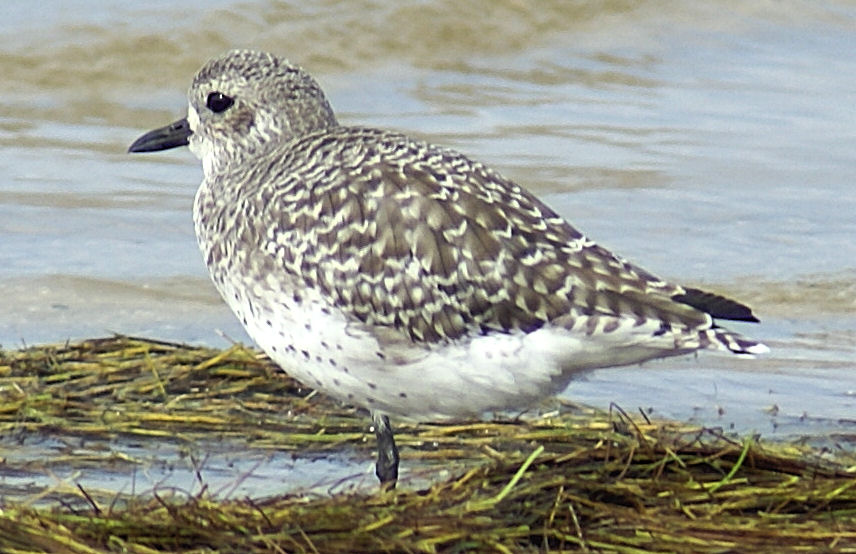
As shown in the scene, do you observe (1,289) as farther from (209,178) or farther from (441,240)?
(441,240)

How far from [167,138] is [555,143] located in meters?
4.20

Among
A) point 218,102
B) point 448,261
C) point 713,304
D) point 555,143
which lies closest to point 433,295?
point 448,261

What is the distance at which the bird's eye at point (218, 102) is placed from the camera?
5.66 m

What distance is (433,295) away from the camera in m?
4.78

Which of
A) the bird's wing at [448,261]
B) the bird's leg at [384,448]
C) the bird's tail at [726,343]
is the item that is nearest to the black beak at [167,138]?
the bird's wing at [448,261]

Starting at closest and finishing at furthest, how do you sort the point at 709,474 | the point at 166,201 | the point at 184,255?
the point at 709,474
the point at 184,255
the point at 166,201

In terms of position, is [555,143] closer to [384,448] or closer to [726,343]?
[384,448]

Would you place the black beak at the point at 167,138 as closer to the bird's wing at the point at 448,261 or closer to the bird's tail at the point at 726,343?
the bird's wing at the point at 448,261

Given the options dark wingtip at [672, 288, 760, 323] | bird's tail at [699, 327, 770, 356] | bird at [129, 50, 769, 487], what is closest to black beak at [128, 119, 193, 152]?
bird at [129, 50, 769, 487]

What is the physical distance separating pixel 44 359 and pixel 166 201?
8.64ft

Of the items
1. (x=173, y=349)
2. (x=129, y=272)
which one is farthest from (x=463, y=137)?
(x=173, y=349)

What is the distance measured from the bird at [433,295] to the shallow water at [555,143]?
119 centimetres

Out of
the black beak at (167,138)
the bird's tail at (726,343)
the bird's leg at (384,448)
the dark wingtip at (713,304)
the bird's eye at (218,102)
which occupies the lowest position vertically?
the bird's leg at (384,448)

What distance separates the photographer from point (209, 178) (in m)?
5.63
